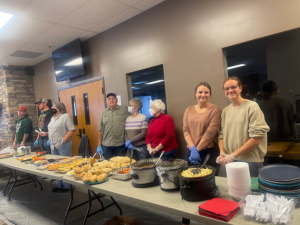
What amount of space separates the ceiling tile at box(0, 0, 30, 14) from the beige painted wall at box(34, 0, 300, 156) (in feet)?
4.77

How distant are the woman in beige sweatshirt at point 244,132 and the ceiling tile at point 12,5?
106 inches

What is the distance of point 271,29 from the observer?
2.24 m

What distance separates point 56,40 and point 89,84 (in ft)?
3.40

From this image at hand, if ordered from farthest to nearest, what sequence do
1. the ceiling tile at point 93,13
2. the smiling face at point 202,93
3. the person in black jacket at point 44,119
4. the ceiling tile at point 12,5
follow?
the person in black jacket at point 44,119, the ceiling tile at point 93,13, the ceiling tile at point 12,5, the smiling face at point 202,93

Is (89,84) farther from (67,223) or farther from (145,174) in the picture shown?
(145,174)

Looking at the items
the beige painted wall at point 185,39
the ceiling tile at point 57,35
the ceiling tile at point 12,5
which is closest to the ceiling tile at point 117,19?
the beige painted wall at point 185,39

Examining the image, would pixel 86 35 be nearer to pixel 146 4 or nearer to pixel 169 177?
pixel 146 4

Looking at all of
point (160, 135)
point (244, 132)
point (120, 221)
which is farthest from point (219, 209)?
point (160, 135)

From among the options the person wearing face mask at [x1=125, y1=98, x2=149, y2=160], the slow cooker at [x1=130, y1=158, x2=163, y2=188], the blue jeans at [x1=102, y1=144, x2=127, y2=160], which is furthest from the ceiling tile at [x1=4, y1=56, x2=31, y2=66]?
the slow cooker at [x1=130, y1=158, x2=163, y2=188]

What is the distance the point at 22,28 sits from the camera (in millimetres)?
3506

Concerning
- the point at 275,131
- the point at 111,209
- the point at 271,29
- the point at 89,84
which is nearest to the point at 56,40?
the point at 89,84

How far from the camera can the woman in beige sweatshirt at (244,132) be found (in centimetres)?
163

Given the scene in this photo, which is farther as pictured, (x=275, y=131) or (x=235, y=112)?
(x=275, y=131)

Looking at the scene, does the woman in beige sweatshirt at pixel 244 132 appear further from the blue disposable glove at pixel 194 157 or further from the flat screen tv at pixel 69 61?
the flat screen tv at pixel 69 61
